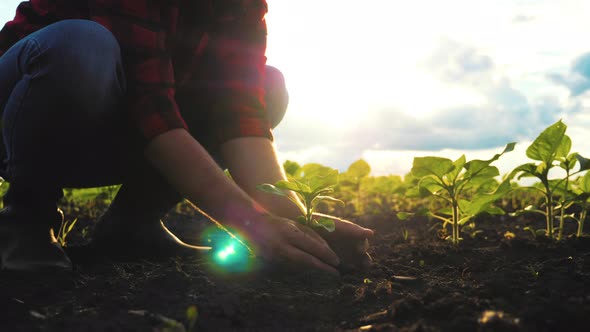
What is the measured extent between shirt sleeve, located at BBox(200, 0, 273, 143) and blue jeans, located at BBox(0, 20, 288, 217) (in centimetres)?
40

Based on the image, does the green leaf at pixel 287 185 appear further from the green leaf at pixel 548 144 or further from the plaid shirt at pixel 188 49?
the green leaf at pixel 548 144

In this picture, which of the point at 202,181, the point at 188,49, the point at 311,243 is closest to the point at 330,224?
the point at 311,243

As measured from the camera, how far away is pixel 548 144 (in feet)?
6.95

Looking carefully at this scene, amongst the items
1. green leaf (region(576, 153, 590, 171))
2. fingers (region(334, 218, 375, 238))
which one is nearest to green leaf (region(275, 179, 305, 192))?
fingers (region(334, 218, 375, 238))

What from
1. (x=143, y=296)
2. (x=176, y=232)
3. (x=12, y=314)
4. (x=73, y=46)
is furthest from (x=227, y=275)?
(x=176, y=232)

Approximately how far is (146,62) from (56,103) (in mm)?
365

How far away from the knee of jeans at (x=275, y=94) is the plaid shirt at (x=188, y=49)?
0.89 ft

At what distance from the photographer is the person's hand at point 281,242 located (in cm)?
154

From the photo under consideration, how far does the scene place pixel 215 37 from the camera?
85.6 inches

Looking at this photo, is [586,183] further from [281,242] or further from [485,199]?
[281,242]

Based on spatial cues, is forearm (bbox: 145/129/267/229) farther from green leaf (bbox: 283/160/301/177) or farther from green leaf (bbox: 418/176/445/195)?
green leaf (bbox: 283/160/301/177)

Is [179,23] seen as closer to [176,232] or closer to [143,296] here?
[143,296]

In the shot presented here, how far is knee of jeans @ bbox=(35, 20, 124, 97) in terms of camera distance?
1715 mm

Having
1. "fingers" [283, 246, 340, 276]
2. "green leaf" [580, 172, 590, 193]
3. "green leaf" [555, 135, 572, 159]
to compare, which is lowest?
"fingers" [283, 246, 340, 276]
